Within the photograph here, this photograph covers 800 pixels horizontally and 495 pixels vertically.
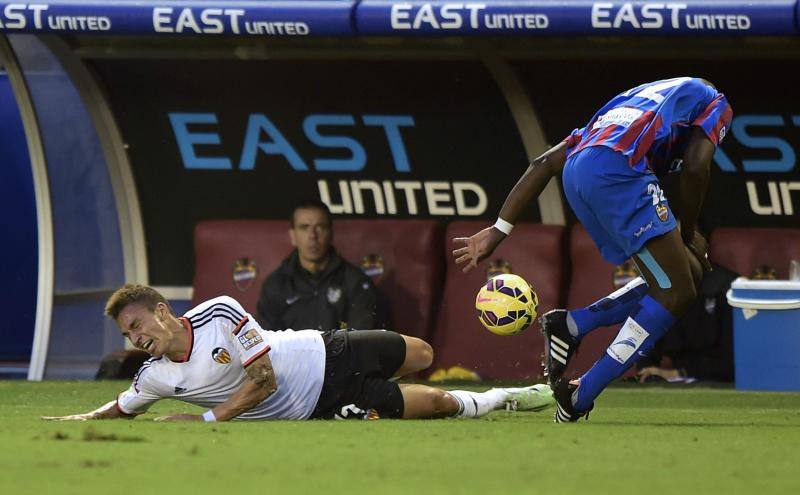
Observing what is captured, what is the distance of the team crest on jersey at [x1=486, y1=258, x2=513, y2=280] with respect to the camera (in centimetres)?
1195

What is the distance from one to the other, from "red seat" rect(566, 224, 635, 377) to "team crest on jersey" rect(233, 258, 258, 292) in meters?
2.26

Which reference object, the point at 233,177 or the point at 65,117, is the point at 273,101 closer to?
the point at 233,177

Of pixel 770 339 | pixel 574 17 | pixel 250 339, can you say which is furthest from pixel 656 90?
pixel 770 339

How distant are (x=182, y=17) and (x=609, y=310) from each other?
4162 mm

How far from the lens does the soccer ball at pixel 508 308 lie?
825cm

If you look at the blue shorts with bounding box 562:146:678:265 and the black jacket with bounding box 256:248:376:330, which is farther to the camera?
the black jacket with bounding box 256:248:376:330

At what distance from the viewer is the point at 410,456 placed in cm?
615

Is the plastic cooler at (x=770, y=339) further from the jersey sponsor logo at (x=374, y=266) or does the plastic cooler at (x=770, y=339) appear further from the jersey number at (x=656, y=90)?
the jersey number at (x=656, y=90)

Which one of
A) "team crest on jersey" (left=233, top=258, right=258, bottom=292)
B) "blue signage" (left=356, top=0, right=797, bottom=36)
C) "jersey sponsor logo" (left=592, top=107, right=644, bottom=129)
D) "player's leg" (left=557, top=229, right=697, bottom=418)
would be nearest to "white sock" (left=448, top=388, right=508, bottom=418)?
"player's leg" (left=557, top=229, right=697, bottom=418)

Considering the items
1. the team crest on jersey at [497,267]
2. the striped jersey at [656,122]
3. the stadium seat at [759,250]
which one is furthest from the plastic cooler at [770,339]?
the striped jersey at [656,122]

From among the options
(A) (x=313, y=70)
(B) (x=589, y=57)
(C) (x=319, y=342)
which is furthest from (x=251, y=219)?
(C) (x=319, y=342)

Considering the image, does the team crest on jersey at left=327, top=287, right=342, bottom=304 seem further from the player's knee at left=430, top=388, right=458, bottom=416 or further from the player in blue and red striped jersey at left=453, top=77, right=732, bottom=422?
the player in blue and red striped jersey at left=453, top=77, right=732, bottom=422

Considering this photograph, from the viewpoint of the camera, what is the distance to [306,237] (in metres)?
11.6

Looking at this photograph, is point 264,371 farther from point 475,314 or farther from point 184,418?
point 475,314
